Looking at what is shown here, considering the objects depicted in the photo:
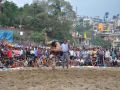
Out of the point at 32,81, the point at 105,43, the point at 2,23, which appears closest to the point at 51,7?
the point at 2,23

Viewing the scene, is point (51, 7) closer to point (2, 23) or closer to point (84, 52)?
point (2, 23)

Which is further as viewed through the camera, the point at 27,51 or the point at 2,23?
the point at 2,23

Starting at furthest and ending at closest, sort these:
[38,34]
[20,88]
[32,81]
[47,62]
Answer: [38,34] → [47,62] → [32,81] → [20,88]

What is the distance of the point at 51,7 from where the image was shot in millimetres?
83312

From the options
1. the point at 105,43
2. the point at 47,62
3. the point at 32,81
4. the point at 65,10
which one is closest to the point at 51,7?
the point at 65,10

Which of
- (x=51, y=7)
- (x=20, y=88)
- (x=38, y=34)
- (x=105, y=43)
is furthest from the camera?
(x=105, y=43)

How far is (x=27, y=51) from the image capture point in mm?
25375

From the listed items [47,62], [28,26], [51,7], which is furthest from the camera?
[51,7]

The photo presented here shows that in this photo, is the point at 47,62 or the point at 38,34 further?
the point at 38,34

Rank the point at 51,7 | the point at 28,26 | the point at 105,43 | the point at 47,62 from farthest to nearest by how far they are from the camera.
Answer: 1. the point at 105,43
2. the point at 51,7
3. the point at 28,26
4. the point at 47,62

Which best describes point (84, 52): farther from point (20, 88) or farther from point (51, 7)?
point (51, 7)

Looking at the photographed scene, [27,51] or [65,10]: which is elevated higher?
[65,10]

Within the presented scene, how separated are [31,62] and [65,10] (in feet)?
201

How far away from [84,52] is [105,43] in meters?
84.1
